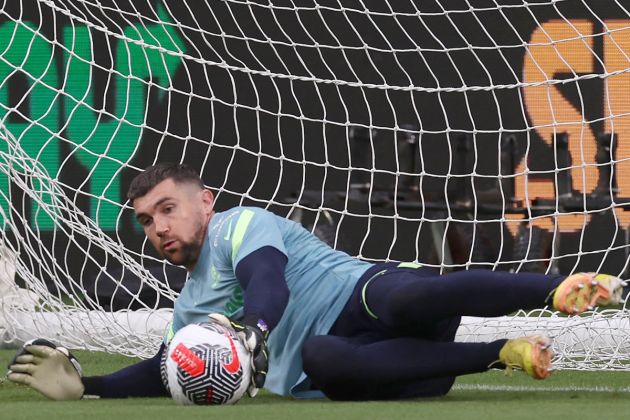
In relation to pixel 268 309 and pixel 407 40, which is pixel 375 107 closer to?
pixel 407 40

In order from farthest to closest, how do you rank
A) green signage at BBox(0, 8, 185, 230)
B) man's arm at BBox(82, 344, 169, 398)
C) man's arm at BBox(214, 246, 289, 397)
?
green signage at BBox(0, 8, 185, 230) → man's arm at BBox(82, 344, 169, 398) → man's arm at BBox(214, 246, 289, 397)

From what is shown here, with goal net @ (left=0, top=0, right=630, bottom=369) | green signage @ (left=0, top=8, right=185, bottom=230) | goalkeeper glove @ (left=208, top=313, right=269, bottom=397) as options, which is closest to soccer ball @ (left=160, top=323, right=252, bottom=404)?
goalkeeper glove @ (left=208, top=313, right=269, bottom=397)

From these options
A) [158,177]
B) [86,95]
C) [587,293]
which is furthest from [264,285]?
[86,95]

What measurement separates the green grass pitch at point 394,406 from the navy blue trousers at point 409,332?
0.06 meters

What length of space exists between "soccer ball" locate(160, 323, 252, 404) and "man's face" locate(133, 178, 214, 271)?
31 centimetres

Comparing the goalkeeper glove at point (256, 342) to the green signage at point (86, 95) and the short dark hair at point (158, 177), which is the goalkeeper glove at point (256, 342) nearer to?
the short dark hair at point (158, 177)

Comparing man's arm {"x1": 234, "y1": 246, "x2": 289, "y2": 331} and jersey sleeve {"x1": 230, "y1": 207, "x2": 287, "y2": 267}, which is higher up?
jersey sleeve {"x1": 230, "y1": 207, "x2": 287, "y2": 267}

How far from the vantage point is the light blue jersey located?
11.3 feet

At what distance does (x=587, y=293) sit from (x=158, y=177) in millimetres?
1072

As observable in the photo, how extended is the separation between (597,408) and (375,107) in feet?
13.0

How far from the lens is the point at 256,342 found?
3068 mm

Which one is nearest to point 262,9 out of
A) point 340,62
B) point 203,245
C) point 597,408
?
point 340,62

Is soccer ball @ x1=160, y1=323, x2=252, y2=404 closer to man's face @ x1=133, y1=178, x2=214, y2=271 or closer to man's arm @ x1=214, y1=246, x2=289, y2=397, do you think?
man's arm @ x1=214, y1=246, x2=289, y2=397

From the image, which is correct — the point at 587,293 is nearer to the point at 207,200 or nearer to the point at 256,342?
the point at 256,342
